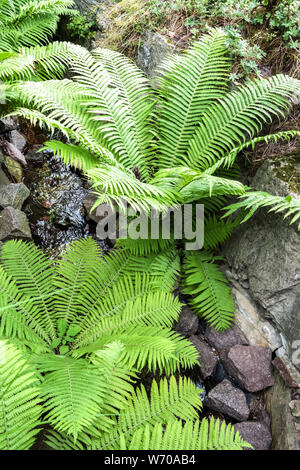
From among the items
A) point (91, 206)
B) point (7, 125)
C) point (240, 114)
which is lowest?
point (91, 206)

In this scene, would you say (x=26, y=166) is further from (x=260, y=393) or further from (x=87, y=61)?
(x=260, y=393)

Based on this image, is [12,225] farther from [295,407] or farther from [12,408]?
[295,407]

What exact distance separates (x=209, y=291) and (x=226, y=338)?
1.22ft

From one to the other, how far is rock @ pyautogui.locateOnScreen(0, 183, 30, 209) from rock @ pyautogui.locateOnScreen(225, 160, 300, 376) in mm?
1932

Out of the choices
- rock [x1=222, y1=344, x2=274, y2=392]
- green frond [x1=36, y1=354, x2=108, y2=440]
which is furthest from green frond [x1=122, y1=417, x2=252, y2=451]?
rock [x1=222, y1=344, x2=274, y2=392]

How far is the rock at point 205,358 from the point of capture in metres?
2.44

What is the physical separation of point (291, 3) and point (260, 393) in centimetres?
312

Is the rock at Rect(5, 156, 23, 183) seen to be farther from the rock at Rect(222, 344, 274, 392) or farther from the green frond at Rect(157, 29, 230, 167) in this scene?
the rock at Rect(222, 344, 274, 392)

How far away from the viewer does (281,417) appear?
216cm

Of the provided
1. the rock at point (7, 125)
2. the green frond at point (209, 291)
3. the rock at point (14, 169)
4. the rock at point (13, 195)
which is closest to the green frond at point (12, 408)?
the green frond at point (209, 291)

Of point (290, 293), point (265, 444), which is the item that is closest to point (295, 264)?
point (290, 293)

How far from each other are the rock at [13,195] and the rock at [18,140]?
1.93 feet

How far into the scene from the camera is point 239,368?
Result: 2.39 metres

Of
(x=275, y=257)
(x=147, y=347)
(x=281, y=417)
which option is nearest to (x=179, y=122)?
(x=275, y=257)
